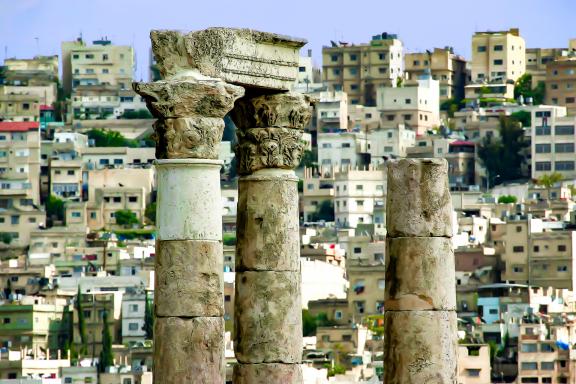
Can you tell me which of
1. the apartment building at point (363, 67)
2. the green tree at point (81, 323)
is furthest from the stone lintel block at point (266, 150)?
the apartment building at point (363, 67)

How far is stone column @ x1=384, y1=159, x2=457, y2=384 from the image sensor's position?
97.7ft

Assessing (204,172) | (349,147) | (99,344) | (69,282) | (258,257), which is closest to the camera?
(204,172)

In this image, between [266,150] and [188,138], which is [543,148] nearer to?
[266,150]

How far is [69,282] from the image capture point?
138375 millimetres

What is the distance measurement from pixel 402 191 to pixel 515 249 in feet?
360

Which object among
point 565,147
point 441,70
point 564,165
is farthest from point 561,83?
point 565,147

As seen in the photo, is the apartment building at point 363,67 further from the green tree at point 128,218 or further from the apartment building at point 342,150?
the green tree at point 128,218

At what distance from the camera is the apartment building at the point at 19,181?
15738cm

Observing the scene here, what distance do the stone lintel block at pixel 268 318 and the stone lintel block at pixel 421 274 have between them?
1146 millimetres

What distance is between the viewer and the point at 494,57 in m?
194

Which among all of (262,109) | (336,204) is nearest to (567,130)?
(336,204)

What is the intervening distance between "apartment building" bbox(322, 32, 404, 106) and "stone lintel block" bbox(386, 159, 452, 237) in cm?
16123

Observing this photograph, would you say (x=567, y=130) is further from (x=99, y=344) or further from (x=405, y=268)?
(x=405, y=268)

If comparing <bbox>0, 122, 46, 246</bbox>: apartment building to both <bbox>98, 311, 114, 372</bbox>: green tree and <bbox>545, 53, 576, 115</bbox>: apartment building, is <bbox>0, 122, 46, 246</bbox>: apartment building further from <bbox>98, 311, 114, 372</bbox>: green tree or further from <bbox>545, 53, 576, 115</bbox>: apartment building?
<bbox>545, 53, 576, 115</bbox>: apartment building
